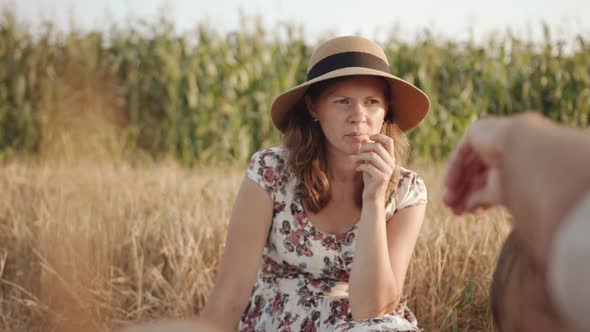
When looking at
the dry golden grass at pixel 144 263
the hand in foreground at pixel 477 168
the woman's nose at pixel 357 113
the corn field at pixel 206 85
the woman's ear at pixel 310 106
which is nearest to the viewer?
the hand in foreground at pixel 477 168

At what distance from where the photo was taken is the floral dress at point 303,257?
2.73 m

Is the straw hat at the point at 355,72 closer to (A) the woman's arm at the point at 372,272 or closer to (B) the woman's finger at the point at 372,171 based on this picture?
(B) the woman's finger at the point at 372,171

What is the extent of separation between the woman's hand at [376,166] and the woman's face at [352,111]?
0.12 meters

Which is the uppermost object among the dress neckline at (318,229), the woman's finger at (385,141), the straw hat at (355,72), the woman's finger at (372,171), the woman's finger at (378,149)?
the straw hat at (355,72)

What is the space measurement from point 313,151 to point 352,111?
31cm

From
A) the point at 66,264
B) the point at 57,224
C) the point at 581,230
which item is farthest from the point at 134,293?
the point at 581,230

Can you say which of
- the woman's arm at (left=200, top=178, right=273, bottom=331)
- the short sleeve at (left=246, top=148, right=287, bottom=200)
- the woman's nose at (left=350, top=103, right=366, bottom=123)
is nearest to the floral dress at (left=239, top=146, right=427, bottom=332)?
the short sleeve at (left=246, top=148, right=287, bottom=200)

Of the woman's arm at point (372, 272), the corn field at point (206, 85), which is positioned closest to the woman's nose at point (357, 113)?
the woman's arm at point (372, 272)

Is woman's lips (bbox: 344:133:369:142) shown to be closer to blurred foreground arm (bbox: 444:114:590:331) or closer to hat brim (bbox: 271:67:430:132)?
hat brim (bbox: 271:67:430:132)

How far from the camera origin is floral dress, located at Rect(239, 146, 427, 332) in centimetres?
273

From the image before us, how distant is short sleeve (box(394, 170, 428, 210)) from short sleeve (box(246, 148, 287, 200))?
480 millimetres

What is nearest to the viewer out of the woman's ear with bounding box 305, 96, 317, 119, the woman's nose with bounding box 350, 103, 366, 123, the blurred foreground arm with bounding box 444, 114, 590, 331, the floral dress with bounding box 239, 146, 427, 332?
the blurred foreground arm with bounding box 444, 114, 590, 331

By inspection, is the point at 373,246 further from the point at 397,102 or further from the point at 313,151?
the point at 397,102

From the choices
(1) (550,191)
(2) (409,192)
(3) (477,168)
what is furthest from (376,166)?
(1) (550,191)
